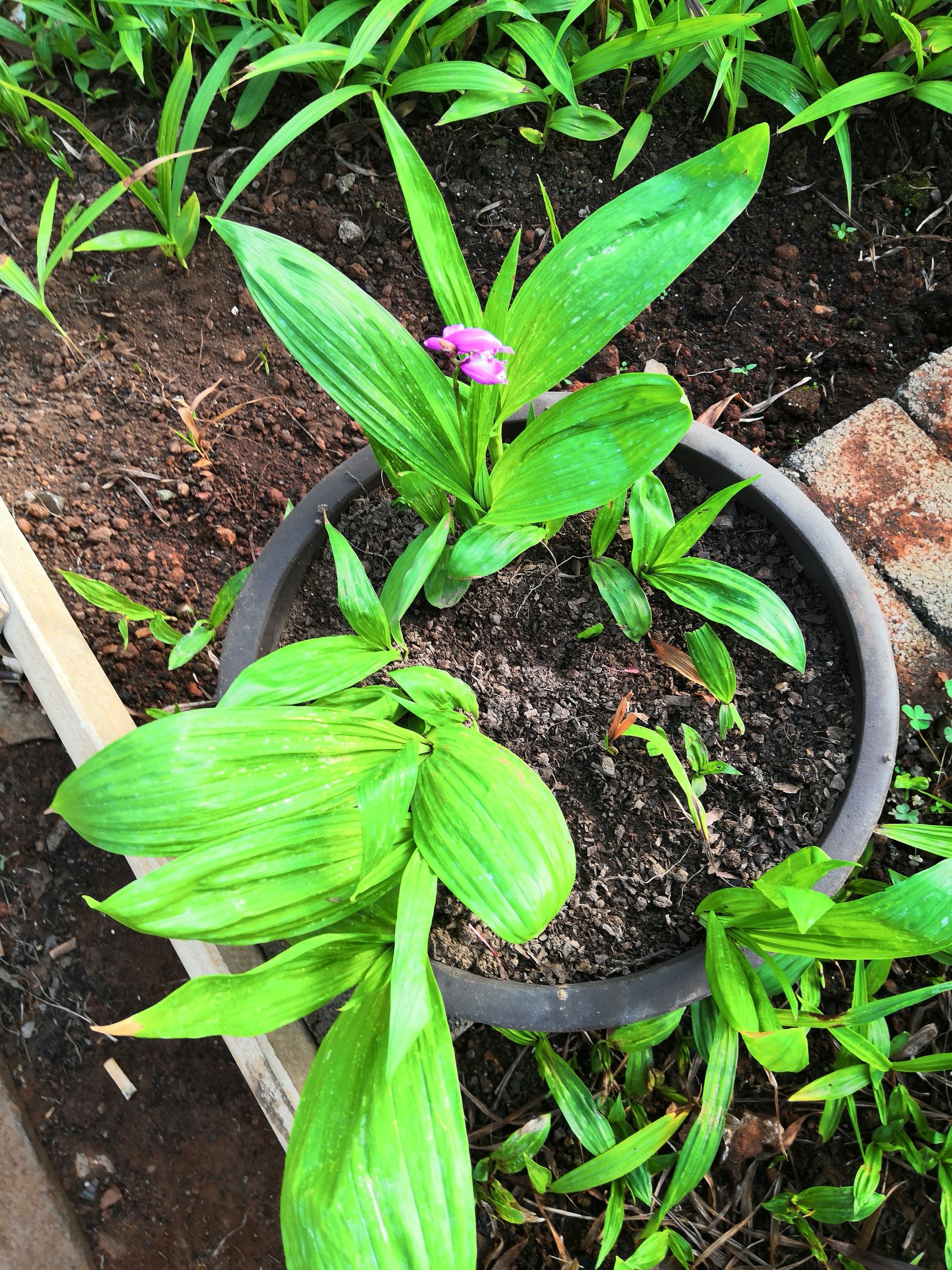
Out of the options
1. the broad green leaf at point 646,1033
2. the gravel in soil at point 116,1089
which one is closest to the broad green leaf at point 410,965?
the broad green leaf at point 646,1033

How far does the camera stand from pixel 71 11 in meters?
1.24

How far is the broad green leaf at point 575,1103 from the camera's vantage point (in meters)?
0.91

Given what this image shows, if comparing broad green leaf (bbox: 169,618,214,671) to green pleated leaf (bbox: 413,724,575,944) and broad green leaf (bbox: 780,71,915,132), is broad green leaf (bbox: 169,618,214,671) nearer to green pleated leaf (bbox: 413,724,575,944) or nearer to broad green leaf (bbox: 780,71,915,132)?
green pleated leaf (bbox: 413,724,575,944)

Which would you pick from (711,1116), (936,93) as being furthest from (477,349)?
(936,93)

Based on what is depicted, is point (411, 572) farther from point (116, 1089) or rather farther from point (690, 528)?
point (116, 1089)

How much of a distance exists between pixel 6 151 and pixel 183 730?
1267 millimetres

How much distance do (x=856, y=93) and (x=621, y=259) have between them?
30.3 inches

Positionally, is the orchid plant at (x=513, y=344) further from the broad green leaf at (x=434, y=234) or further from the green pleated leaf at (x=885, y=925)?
the green pleated leaf at (x=885, y=925)

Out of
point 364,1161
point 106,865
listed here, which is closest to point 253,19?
point 106,865

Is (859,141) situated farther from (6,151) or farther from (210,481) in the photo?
(6,151)

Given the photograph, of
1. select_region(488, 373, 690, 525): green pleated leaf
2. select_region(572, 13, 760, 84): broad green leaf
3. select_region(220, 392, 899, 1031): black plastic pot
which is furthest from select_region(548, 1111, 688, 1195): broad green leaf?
select_region(572, 13, 760, 84): broad green leaf

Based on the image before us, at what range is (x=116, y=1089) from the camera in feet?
3.59

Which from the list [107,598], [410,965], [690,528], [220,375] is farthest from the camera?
[220,375]

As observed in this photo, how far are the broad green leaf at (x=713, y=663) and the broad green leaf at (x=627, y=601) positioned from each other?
0.18ft
